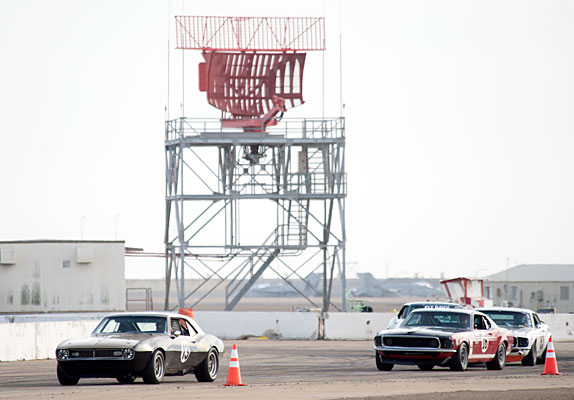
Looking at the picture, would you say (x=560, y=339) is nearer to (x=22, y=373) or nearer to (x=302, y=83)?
(x=302, y=83)

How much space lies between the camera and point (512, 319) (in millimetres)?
27172

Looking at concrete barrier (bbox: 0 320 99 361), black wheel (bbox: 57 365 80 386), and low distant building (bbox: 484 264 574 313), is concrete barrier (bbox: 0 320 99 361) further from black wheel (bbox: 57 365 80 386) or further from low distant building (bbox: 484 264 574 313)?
low distant building (bbox: 484 264 574 313)

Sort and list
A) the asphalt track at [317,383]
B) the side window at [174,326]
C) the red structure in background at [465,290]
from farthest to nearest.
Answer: the red structure in background at [465,290], the side window at [174,326], the asphalt track at [317,383]

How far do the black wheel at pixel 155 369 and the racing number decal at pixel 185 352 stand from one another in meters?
0.51

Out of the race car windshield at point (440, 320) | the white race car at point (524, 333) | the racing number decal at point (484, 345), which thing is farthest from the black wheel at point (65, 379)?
the white race car at point (524, 333)

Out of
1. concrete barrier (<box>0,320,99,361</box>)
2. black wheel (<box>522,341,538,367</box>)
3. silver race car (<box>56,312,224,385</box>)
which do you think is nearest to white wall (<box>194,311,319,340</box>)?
concrete barrier (<box>0,320,99,361</box>)

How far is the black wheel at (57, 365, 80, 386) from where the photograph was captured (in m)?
19.0

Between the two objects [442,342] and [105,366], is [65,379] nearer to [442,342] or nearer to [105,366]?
[105,366]

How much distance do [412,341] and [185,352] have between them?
5285mm

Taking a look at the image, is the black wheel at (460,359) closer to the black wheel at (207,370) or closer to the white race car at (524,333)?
the white race car at (524,333)

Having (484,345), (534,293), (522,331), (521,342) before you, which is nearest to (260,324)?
(522,331)

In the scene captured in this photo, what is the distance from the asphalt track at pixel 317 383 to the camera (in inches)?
666

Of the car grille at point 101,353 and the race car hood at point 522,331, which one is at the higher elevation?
the car grille at point 101,353

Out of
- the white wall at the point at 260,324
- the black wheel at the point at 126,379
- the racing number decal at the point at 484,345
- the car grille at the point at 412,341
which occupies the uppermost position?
the car grille at the point at 412,341
